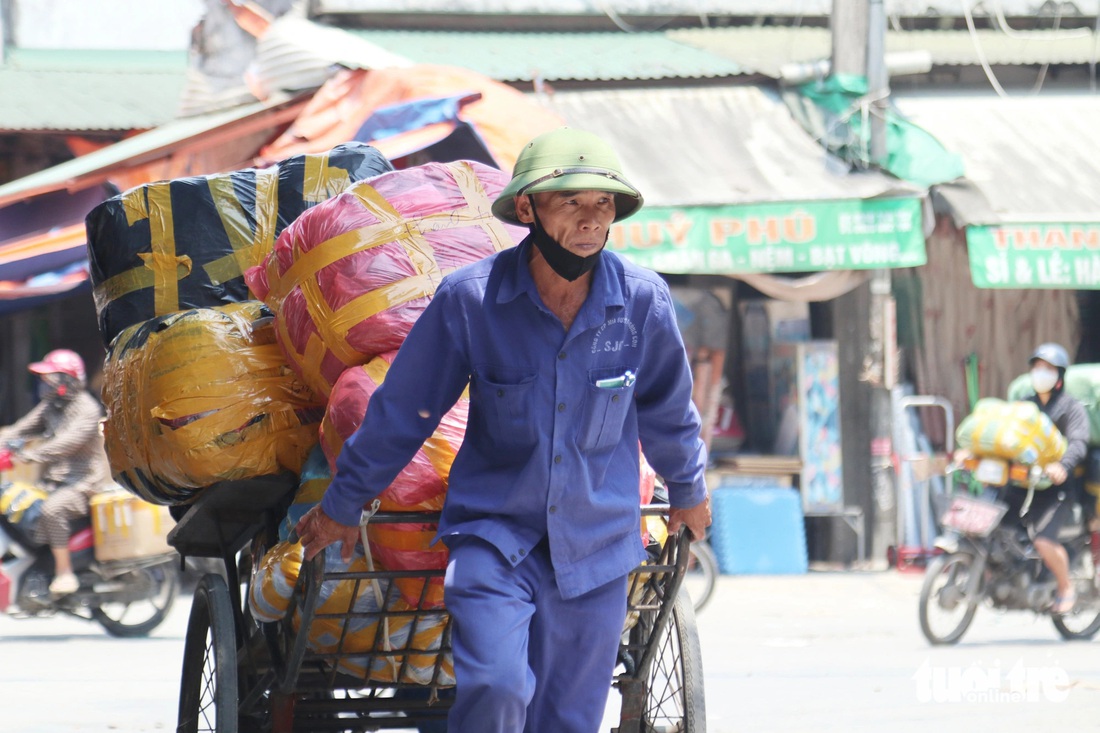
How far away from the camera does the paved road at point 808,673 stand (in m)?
6.53

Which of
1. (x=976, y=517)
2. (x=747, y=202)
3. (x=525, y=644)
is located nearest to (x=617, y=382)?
(x=525, y=644)

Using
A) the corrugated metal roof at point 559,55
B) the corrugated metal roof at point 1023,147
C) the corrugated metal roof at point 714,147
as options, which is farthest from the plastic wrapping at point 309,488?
the corrugated metal roof at point 1023,147

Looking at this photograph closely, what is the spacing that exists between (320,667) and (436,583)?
51cm

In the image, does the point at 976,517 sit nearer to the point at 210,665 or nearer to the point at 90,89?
the point at 210,665

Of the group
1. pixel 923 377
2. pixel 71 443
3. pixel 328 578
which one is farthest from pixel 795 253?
pixel 328 578

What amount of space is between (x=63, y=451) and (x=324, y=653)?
5.90 m

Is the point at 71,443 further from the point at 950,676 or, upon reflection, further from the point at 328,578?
the point at 328,578

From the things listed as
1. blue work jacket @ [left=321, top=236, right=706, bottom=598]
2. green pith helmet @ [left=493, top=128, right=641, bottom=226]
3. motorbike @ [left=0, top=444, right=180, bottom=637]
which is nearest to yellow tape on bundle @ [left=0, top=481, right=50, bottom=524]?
motorbike @ [left=0, top=444, right=180, bottom=637]

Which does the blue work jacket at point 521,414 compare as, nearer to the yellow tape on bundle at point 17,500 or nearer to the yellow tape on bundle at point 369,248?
the yellow tape on bundle at point 369,248

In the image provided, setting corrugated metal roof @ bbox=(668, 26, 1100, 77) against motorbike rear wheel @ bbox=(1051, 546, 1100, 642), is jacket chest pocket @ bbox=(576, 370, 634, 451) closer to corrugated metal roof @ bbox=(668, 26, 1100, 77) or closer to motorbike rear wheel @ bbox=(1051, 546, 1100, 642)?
motorbike rear wheel @ bbox=(1051, 546, 1100, 642)

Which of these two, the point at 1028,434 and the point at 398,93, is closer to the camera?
the point at 1028,434

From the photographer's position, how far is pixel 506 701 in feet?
10.4

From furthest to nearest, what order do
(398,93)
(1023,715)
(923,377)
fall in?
(923,377)
(398,93)
(1023,715)

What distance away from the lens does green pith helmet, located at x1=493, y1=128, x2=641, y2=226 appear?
3.28 meters
